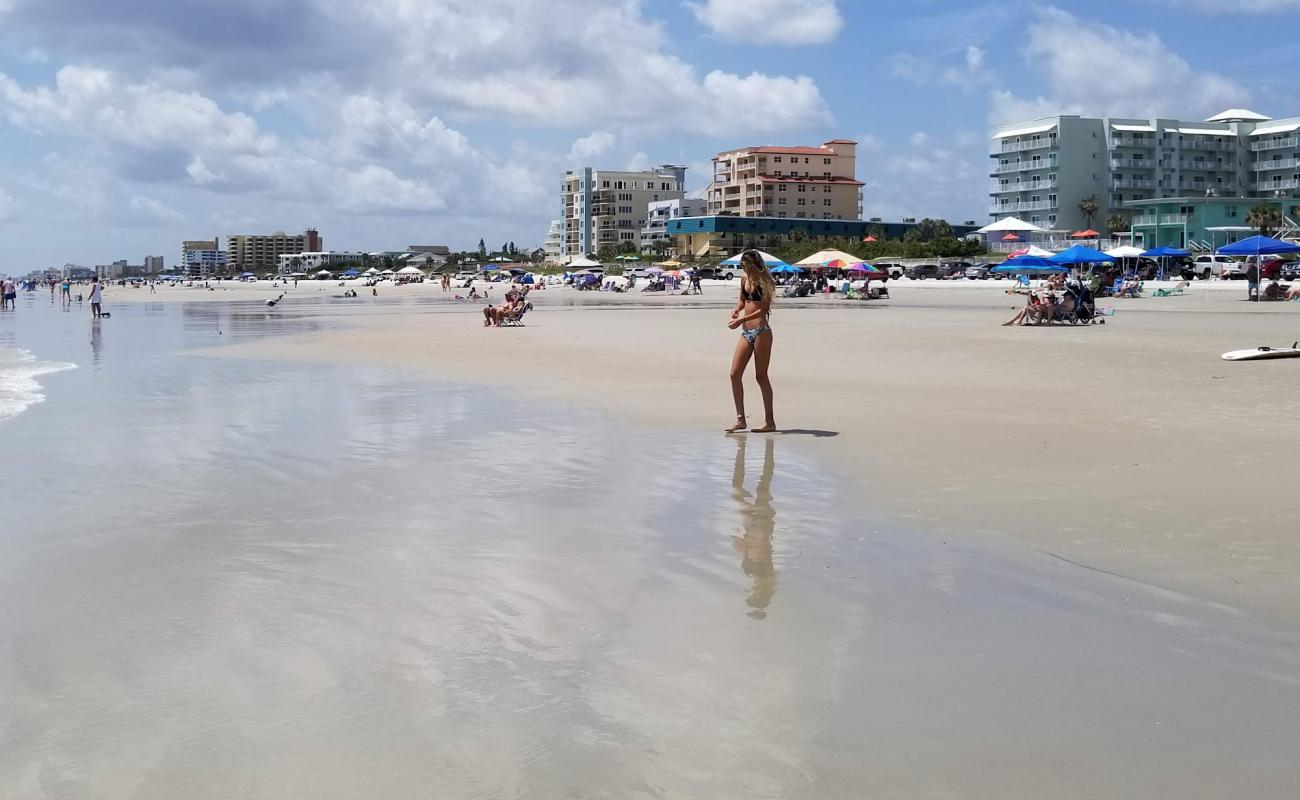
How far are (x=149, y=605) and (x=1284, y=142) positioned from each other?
123m

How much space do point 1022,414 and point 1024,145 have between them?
10897 cm

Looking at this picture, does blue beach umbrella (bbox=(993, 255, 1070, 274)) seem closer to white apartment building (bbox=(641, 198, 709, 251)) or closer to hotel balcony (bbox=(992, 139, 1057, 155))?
hotel balcony (bbox=(992, 139, 1057, 155))

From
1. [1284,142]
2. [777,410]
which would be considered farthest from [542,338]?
[1284,142]

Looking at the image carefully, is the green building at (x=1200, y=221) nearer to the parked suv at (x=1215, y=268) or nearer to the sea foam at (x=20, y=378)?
the parked suv at (x=1215, y=268)

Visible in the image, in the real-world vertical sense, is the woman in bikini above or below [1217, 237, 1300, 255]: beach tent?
below

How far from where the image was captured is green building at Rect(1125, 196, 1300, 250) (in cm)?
9318

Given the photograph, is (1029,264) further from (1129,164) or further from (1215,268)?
(1129,164)

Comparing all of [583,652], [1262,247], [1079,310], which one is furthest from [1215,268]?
[583,652]

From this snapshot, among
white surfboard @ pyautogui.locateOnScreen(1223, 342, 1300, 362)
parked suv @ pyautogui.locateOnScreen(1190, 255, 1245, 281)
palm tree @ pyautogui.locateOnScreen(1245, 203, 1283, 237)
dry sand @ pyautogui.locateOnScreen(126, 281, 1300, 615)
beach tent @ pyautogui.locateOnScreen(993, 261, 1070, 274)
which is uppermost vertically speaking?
palm tree @ pyautogui.locateOnScreen(1245, 203, 1283, 237)

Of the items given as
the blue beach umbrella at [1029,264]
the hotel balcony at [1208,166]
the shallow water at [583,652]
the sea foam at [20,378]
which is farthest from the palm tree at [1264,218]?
the shallow water at [583,652]

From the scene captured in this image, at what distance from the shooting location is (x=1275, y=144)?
109 metres

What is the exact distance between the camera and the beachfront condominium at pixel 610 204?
176875 millimetres

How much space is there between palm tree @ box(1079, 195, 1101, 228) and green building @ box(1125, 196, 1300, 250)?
6.65 meters

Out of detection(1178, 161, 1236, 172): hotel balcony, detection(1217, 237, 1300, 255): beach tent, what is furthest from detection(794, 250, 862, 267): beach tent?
detection(1178, 161, 1236, 172): hotel balcony
